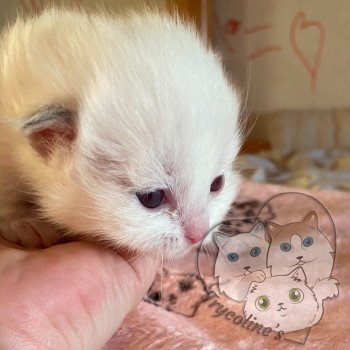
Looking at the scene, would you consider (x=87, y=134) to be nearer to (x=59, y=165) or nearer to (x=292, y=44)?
(x=59, y=165)

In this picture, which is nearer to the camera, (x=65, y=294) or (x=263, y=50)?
(x=65, y=294)

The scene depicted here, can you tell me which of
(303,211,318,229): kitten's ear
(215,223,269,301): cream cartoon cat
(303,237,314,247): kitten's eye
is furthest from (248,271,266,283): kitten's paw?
(303,211,318,229): kitten's ear

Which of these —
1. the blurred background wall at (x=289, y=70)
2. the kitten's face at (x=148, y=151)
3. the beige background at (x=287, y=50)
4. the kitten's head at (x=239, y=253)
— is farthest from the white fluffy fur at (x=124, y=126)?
the beige background at (x=287, y=50)

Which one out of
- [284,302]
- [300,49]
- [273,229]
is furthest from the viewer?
[300,49]

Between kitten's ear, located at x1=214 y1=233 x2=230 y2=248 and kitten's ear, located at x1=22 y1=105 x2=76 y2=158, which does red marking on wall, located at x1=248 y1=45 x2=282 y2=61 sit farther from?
kitten's ear, located at x1=22 y1=105 x2=76 y2=158

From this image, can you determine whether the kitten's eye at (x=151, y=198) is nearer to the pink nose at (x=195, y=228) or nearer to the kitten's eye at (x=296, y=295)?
the pink nose at (x=195, y=228)

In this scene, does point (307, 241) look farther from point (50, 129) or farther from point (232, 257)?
point (50, 129)

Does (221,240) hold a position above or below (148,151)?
below

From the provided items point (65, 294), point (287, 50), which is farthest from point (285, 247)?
point (287, 50)
